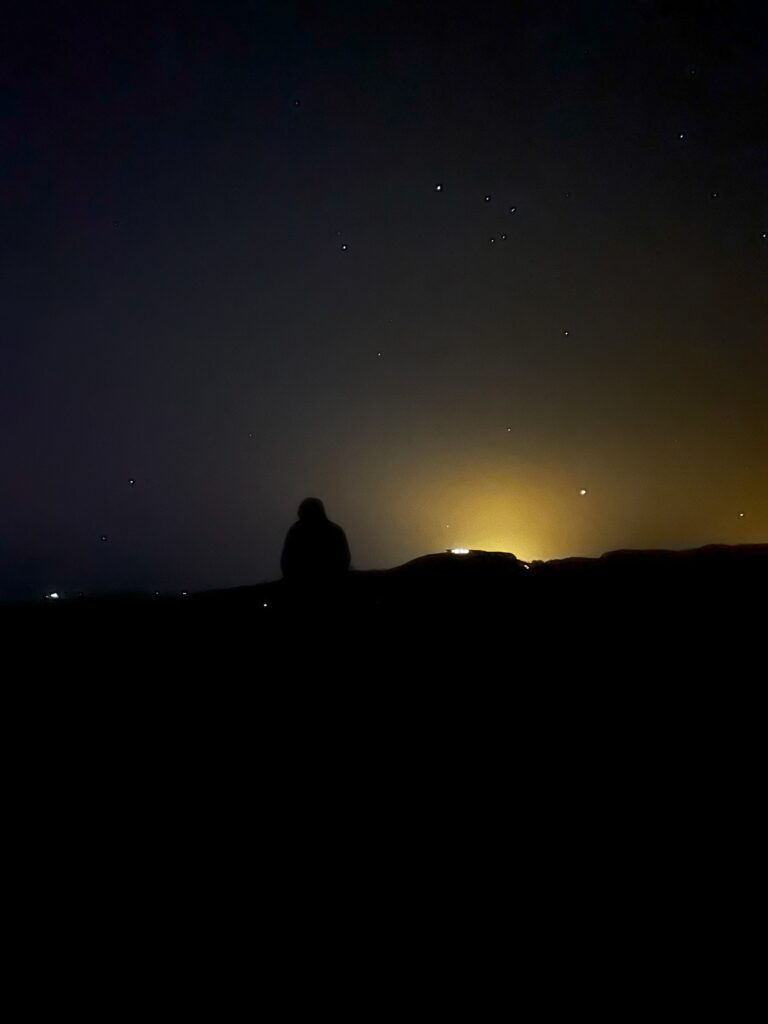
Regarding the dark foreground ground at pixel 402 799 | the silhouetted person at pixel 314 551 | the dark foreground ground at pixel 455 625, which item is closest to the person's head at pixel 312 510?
the silhouetted person at pixel 314 551

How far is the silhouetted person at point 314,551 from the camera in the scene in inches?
137

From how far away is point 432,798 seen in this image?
6.01ft

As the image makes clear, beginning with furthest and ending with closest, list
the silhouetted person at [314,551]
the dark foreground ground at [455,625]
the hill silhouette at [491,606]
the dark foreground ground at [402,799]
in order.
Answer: the silhouetted person at [314,551] → the hill silhouette at [491,606] → the dark foreground ground at [455,625] → the dark foreground ground at [402,799]

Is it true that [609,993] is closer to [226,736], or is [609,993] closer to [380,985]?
[380,985]

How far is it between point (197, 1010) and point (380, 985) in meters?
0.39

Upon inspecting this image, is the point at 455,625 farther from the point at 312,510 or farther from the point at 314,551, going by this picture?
the point at 312,510

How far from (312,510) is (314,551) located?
0.85ft

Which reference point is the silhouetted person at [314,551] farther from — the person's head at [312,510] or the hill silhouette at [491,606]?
the hill silhouette at [491,606]

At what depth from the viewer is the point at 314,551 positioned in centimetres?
349

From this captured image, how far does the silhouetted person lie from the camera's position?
3.48m

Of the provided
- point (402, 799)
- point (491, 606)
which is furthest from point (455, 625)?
point (402, 799)

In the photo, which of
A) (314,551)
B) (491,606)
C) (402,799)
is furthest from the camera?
(314,551)

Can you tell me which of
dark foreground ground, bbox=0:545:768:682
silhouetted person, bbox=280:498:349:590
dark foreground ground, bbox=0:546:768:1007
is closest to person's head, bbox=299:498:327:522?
silhouetted person, bbox=280:498:349:590

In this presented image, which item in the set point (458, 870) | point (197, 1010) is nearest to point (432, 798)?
point (458, 870)
